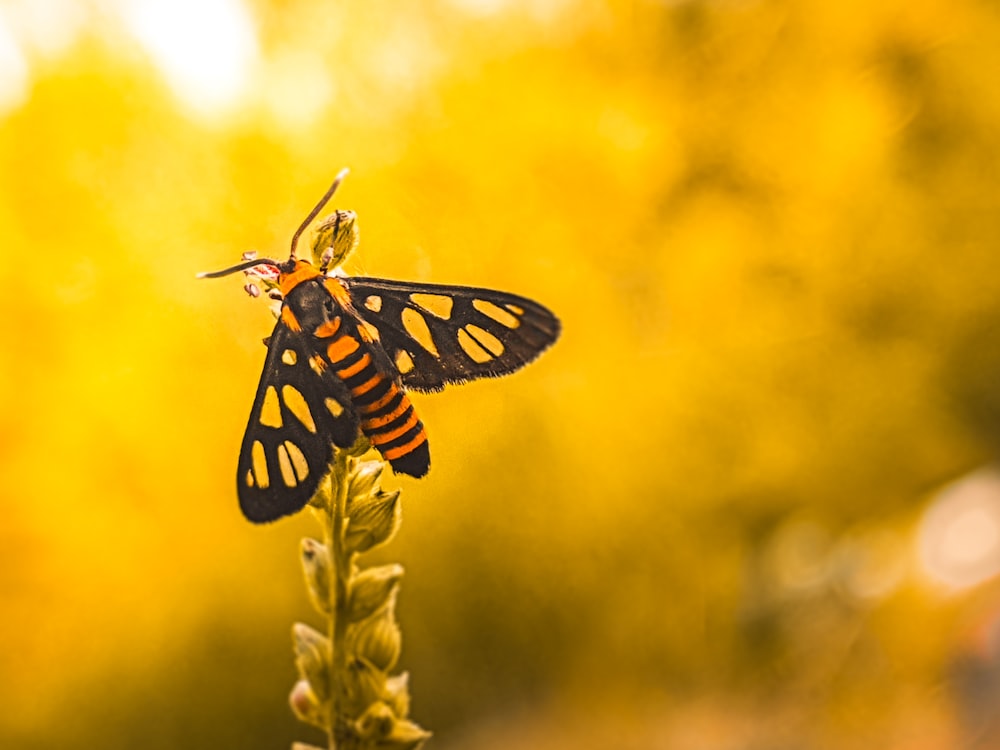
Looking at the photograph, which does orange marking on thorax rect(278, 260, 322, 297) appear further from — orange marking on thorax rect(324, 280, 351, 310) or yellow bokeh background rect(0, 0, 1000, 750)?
yellow bokeh background rect(0, 0, 1000, 750)

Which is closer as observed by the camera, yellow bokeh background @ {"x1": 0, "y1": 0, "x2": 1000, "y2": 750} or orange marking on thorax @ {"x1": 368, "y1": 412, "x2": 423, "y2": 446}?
orange marking on thorax @ {"x1": 368, "y1": 412, "x2": 423, "y2": 446}

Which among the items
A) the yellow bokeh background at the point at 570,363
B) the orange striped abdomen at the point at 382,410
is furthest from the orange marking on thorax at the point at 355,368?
the yellow bokeh background at the point at 570,363

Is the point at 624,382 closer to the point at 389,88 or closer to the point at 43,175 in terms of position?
the point at 389,88

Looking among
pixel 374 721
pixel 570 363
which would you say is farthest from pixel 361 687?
pixel 570 363

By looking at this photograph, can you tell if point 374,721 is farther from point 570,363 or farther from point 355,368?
point 570,363

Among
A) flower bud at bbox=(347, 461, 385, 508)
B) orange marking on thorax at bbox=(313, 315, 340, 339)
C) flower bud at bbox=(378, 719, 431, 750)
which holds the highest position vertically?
orange marking on thorax at bbox=(313, 315, 340, 339)

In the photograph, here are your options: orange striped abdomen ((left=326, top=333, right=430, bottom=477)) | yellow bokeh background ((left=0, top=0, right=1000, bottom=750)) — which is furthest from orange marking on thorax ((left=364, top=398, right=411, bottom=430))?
yellow bokeh background ((left=0, top=0, right=1000, bottom=750))

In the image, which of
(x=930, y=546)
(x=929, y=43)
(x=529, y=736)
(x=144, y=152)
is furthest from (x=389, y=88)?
(x=930, y=546)
